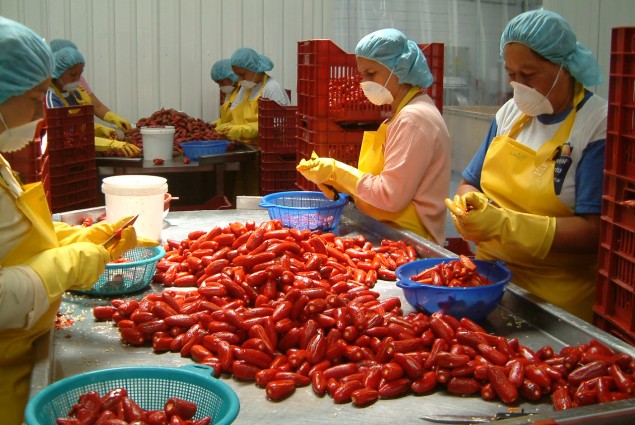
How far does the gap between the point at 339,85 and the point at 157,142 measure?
92.2 inches

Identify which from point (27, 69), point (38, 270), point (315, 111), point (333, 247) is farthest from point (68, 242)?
point (315, 111)

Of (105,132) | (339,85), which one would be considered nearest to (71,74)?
(105,132)

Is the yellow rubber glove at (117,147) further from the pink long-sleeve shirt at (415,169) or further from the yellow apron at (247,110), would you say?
the pink long-sleeve shirt at (415,169)

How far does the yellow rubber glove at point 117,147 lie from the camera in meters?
5.92

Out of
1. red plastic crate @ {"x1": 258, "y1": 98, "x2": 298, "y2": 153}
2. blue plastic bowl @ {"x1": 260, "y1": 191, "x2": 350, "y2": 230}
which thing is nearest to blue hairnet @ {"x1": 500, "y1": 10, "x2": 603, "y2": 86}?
blue plastic bowl @ {"x1": 260, "y1": 191, "x2": 350, "y2": 230}

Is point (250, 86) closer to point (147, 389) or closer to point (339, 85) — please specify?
point (339, 85)

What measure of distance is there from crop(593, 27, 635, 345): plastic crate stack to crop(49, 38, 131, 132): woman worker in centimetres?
564

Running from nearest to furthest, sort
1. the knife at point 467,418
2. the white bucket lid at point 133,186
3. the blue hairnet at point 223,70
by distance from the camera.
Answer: the knife at point 467,418, the white bucket lid at point 133,186, the blue hairnet at point 223,70

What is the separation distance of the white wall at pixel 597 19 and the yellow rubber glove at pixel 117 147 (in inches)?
182

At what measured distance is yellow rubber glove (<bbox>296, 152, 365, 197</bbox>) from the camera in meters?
3.33

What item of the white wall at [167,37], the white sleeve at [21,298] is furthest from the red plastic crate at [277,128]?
the white sleeve at [21,298]

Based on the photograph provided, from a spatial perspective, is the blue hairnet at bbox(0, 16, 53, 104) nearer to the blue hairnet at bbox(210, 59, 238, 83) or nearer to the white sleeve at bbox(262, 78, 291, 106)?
the white sleeve at bbox(262, 78, 291, 106)

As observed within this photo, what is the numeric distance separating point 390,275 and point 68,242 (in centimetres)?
112

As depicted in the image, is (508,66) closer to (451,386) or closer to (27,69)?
(451,386)
